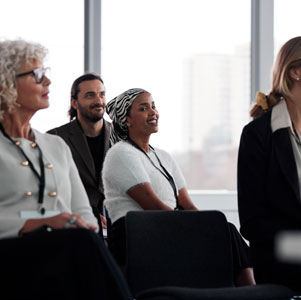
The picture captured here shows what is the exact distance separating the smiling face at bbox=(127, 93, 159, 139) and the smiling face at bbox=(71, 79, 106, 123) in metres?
0.80

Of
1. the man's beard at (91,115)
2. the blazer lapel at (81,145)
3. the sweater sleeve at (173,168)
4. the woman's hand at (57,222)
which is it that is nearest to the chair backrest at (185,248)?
the woman's hand at (57,222)

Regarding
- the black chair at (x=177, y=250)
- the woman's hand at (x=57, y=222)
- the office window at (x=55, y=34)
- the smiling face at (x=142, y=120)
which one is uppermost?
the office window at (x=55, y=34)

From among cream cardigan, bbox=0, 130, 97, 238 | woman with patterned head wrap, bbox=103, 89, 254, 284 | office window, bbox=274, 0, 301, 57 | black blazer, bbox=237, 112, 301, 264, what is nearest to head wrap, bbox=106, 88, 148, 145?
woman with patterned head wrap, bbox=103, 89, 254, 284

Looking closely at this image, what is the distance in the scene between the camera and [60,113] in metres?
5.18

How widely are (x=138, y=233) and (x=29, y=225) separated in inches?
16.8

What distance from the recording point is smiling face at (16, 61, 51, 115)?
2.38 meters

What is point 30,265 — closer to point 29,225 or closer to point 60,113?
point 29,225

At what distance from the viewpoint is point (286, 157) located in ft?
7.47

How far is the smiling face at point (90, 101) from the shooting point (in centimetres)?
430

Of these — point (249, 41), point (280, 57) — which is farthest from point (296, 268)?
point (249, 41)

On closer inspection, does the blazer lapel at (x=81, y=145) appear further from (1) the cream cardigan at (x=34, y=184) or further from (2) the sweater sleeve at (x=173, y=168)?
(1) the cream cardigan at (x=34, y=184)

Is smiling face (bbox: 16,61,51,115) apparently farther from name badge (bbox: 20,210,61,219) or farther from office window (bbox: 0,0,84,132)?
office window (bbox: 0,0,84,132)

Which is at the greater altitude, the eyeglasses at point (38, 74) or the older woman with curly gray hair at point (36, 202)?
the eyeglasses at point (38, 74)

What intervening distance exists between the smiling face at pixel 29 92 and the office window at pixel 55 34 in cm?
277
